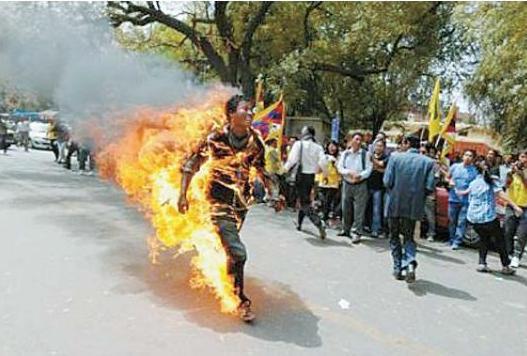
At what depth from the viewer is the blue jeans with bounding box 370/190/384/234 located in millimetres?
9078

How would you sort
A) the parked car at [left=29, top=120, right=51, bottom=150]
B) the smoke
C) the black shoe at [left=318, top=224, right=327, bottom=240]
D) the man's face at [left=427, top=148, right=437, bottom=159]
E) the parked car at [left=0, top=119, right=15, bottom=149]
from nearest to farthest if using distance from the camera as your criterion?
the smoke < the black shoe at [left=318, top=224, right=327, bottom=240] < the man's face at [left=427, top=148, right=437, bottom=159] < the parked car at [left=0, top=119, right=15, bottom=149] < the parked car at [left=29, top=120, right=51, bottom=150]

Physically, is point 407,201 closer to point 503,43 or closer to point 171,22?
point 503,43

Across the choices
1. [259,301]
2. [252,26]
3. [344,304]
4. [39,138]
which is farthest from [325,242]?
[39,138]

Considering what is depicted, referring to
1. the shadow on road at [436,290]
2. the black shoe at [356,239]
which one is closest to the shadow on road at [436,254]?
the black shoe at [356,239]

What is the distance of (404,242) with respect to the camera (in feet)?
20.9

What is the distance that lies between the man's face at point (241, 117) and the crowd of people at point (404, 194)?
0.79 m

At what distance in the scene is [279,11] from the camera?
18.7m

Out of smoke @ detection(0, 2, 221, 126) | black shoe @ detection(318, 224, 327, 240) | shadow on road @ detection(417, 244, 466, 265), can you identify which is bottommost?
shadow on road @ detection(417, 244, 466, 265)

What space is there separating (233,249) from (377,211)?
480 cm

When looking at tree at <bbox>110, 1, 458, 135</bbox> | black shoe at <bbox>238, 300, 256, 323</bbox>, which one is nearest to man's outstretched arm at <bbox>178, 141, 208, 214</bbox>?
black shoe at <bbox>238, 300, 256, 323</bbox>

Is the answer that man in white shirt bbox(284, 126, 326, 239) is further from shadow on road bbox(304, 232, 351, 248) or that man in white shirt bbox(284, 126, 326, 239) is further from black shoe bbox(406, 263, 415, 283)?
black shoe bbox(406, 263, 415, 283)

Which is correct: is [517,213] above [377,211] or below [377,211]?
above

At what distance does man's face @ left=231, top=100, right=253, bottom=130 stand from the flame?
31 centimetres

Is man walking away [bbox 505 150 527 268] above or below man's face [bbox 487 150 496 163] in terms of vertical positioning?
below
